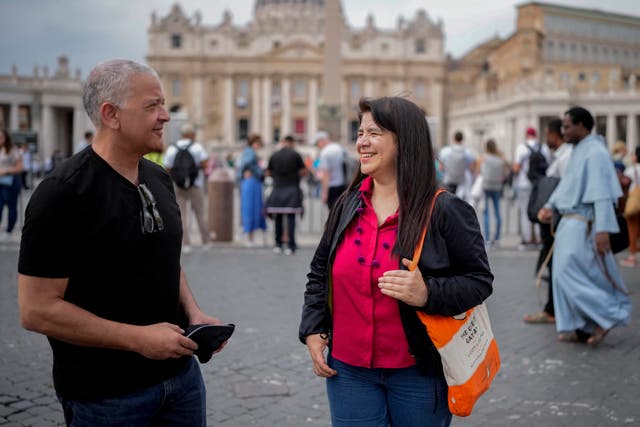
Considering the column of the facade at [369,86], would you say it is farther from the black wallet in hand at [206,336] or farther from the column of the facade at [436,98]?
the black wallet in hand at [206,336]

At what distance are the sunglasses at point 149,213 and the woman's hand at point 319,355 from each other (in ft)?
2.46

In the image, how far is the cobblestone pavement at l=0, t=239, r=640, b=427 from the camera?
4.24 metres

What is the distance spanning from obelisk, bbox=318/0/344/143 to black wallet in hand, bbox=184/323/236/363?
2002 centimetres

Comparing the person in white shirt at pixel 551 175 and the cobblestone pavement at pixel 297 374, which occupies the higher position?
the person in white shirt at pixel 551 175

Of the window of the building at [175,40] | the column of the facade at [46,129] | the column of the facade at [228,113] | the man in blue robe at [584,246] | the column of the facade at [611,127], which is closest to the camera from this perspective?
the man in blue robe at [584,246]

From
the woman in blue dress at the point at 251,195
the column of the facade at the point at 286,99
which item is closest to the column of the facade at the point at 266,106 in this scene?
the column of the facade at the point at 286,99

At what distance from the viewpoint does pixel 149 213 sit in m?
2.29

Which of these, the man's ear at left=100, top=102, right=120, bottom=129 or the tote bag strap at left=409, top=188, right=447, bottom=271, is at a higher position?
the man's ear at left=100, top=102, right=120, bottom=129

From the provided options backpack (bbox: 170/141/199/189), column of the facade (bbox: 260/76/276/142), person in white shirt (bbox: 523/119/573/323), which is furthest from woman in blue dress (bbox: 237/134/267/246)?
column of the facade (bbox: 260/76/276/142)

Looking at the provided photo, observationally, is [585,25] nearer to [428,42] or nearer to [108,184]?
[428,42]

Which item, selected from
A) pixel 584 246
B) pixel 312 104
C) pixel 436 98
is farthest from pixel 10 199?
pixel 436 98

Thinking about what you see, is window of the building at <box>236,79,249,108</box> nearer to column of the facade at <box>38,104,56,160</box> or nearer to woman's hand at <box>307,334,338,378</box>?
column of the facade at <box>38,104,56,160</box>

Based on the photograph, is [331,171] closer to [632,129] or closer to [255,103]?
[632,129]

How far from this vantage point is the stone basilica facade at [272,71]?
80688mm
